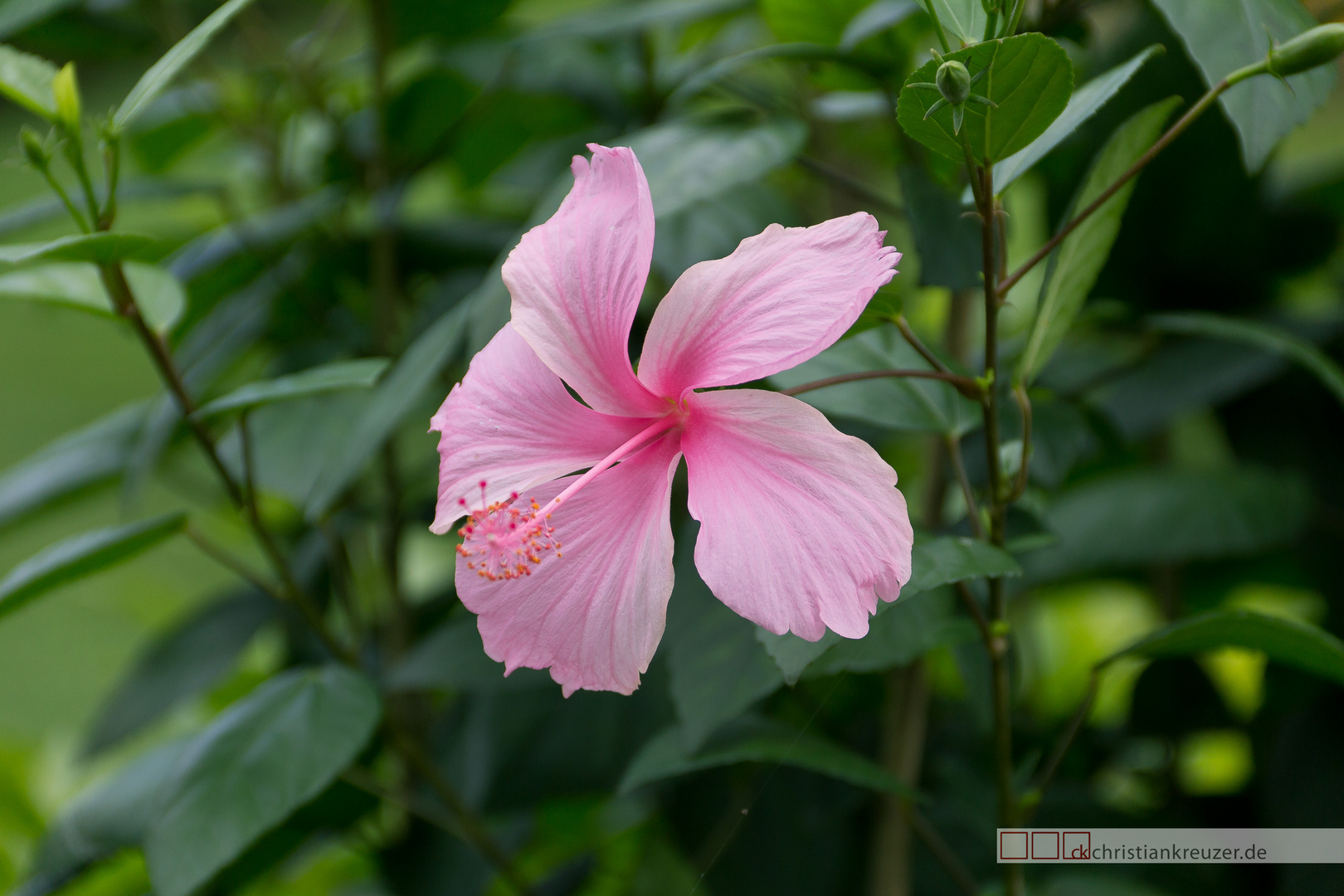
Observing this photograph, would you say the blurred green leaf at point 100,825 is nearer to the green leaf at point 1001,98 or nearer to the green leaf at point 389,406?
the green leaf at point 389,406

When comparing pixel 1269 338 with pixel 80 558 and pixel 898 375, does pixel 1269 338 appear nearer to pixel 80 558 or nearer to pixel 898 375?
pixel 898 375

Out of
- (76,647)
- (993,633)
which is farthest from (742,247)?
(76,647)

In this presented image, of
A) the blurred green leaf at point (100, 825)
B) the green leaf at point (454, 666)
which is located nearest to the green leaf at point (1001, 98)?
the green leaf at point (454, 666)

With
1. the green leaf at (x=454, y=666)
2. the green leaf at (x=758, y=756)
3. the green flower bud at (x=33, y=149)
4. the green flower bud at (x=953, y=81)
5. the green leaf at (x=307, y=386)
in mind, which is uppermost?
the green flower bud at (x=33, y=149)

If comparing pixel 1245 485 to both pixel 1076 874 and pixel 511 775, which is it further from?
pixel 511 775

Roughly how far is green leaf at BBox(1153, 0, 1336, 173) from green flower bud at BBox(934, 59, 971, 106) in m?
0.15

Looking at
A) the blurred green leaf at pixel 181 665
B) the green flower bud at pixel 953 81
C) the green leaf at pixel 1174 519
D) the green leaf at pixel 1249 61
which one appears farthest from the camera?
the blurred green leaf at pixel 181 665

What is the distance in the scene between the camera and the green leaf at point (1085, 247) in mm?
366

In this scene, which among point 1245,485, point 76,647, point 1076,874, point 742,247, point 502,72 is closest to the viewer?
point 742,247

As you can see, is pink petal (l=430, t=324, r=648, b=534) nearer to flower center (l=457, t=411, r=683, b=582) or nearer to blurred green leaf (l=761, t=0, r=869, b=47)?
flower center (l=457, t=411, r=683, b=582)

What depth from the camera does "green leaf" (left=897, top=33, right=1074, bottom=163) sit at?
0.95 ft

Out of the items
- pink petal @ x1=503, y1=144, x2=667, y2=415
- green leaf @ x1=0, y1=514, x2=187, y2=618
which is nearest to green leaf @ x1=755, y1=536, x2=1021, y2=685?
pink petal @ x1=503, y1=144, x2=667, y2=415

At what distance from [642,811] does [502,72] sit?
1.83ft

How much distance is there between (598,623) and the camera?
33 centimetres
